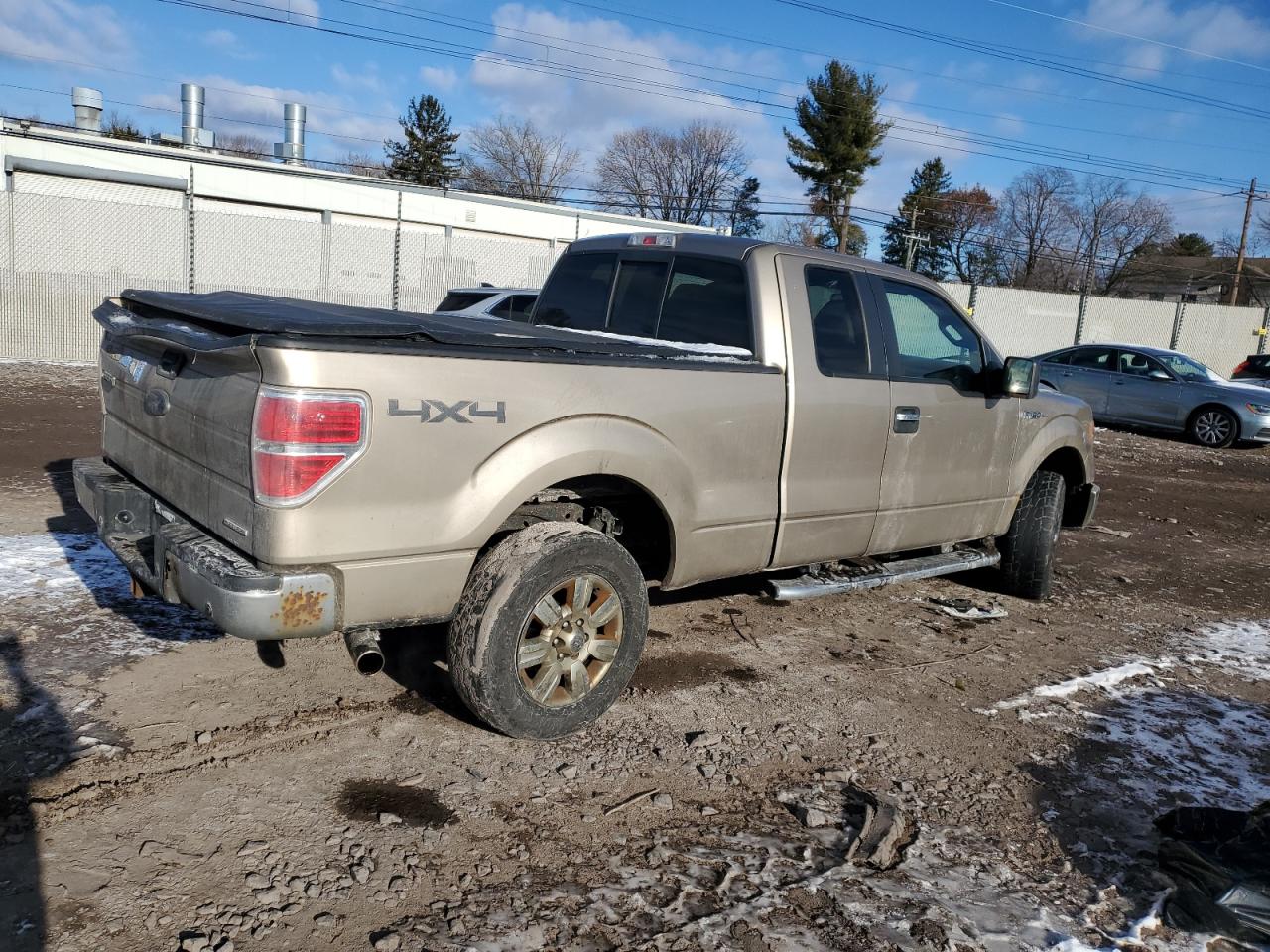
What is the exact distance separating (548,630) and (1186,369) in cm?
1602

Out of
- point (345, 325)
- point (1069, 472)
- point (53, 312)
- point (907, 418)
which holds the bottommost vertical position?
point (1069, 472)

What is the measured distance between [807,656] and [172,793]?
120 inches

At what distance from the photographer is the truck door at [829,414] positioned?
4594 millimetres

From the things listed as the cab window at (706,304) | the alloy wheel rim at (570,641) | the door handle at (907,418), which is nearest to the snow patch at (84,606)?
the alloy wheel rim at (570,641)

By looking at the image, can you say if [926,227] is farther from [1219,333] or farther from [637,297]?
[637,297]

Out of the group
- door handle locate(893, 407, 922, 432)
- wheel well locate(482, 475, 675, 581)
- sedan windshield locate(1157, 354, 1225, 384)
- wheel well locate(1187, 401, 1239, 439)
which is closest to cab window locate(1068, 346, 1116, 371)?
sedan windshield locate(1157, 354, 1225, 384)

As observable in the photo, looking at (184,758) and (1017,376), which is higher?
(1017,376)

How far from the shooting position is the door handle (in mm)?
5039

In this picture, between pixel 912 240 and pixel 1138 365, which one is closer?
pixel 1138 365

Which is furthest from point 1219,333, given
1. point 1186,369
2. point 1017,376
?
point 1017,376

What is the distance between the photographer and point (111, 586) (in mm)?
5152

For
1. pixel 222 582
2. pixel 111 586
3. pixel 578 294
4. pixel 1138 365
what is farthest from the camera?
pixel 1138 365

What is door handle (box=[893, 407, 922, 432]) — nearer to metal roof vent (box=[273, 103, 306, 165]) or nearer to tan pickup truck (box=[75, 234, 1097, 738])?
tan pickup truck (box=[75, 234, 1097, 738])

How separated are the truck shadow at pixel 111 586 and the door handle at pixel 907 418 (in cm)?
339
